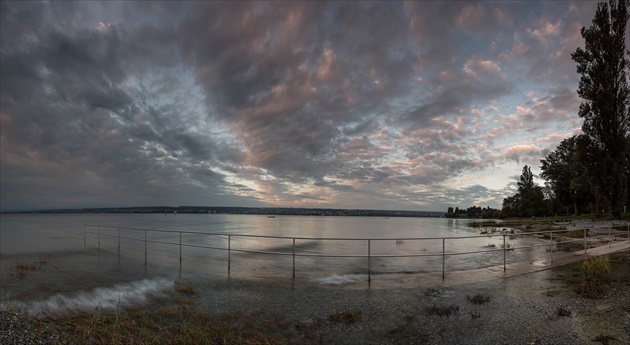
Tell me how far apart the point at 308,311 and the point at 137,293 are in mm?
6140

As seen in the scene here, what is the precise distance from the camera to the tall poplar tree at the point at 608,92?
32469mm

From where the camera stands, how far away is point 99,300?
402 inches

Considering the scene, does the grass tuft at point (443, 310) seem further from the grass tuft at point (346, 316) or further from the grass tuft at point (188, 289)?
A: the grass tuft at point (188, 289)

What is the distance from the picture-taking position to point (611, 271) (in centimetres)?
1047

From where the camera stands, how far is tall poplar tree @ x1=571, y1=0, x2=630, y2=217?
3247 cm

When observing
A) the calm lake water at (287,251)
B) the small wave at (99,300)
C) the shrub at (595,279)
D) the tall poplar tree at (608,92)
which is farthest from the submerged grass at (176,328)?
the tall poplar tree at (608,92)

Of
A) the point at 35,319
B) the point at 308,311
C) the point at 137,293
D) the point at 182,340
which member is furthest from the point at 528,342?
the point at 137,293

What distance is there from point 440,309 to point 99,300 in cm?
966

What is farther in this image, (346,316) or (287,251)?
(287,251)

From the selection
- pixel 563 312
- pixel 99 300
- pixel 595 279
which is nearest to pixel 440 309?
pixel 563 312

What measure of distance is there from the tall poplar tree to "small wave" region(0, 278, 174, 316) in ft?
131

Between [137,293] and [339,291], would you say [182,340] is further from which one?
[137,293]

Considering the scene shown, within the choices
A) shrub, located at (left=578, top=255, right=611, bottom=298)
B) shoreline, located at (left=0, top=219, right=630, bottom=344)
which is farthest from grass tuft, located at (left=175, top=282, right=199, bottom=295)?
shrub, located at (left=578, top=255, right=611, bottom=298)

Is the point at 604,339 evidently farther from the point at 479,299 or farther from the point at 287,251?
the point at 287,251
